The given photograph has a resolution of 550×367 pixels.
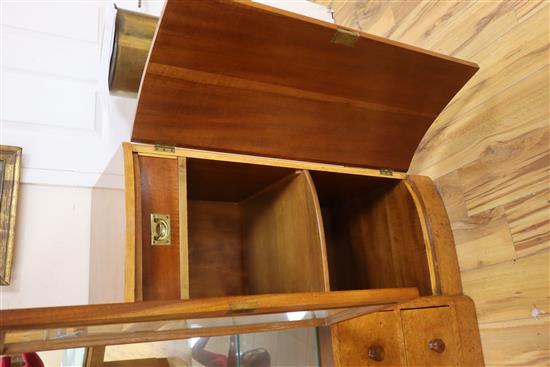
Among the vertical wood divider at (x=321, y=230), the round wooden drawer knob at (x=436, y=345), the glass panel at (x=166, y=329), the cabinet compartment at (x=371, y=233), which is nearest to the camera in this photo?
the glass panel at (x=166, y=329)

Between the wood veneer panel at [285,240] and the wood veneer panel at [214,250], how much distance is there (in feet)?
0.10

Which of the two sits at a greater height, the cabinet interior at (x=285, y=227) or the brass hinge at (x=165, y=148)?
the brass hinge at (x=165, y=148)

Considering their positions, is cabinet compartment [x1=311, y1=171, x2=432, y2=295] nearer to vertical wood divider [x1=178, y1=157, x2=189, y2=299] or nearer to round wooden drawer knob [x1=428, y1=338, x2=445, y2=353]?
round wooden drawer knob [x1=428, y1=338, x2=445, y2=353]

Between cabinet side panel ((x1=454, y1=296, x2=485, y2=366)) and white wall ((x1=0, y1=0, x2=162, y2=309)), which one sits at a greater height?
white wall ((x1=0, y1=0, x2=162, y2=309))

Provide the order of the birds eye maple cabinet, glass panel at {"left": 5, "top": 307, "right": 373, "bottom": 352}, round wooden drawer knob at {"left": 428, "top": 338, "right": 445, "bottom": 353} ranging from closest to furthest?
1. glass panel at {"left": 5, "top": 307, "right": 373, "bottom": 352}
2. the birds eye maple cabinet
3. round wooden drawer knob at {"left": 428, "top": 338, "right": 445, "bottom": 353}

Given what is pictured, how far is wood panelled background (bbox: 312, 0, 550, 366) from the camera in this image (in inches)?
41.3

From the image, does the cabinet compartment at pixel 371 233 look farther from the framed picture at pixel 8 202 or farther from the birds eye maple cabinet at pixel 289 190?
the framed picture at pixel 8 202

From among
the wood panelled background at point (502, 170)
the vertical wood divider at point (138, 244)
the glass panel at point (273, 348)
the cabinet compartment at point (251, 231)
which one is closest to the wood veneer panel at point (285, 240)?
the cabinet compartment at point (251, 231)

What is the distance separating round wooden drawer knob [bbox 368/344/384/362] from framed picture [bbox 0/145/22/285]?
2.78 ft

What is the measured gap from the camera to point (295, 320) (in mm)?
1012

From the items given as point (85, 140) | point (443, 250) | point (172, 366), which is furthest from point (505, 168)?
→ point (85, 140)

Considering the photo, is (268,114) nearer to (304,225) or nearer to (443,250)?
(304,225)

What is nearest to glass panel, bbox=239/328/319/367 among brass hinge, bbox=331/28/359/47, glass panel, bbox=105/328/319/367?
glass panel, bbox=105/328/319/367

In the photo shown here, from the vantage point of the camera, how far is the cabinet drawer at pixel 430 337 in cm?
103
